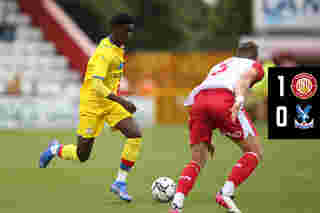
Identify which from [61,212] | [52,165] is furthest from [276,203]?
[52,165]

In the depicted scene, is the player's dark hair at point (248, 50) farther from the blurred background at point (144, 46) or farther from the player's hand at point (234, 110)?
the blurred background at point (144, 46)

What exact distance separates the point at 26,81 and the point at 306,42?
13.3m

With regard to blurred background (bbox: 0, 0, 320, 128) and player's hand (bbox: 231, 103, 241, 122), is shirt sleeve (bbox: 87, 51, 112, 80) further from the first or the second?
blurred background (bbox: 0, 0, 320, 128)

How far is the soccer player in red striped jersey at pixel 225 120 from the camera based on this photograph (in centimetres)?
753

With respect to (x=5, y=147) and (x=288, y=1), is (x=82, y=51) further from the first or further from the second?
(x=5, y=147)

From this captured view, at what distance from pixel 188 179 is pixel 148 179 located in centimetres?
339

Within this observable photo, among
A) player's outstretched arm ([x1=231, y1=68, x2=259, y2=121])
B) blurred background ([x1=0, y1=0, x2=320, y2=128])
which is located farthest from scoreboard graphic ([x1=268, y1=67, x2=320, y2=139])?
blurred background ([x1=0, y1=0, x2=320, y2=128])

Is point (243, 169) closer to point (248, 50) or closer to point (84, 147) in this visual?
point (248, 50)

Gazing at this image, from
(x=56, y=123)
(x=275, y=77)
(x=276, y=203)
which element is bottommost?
(x=56, y=123)

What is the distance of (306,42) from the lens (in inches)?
1341

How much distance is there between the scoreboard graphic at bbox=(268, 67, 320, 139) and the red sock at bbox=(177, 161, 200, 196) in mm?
949

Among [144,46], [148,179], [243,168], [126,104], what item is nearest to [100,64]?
[126,104]

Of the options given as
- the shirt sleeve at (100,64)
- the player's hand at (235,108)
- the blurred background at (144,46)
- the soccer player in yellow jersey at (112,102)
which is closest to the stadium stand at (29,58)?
the blurred background at (144,46)

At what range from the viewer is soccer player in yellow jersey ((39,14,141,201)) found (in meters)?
8.73
